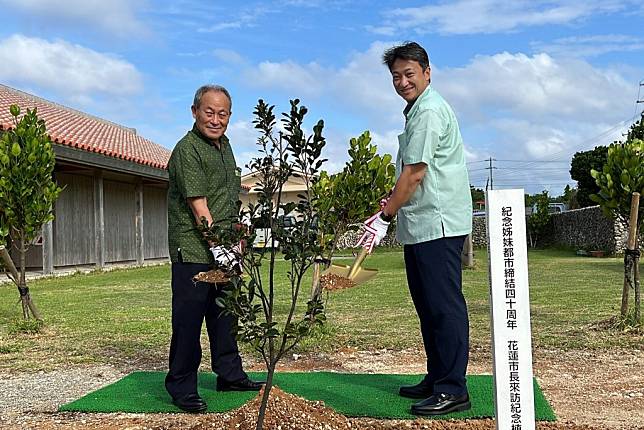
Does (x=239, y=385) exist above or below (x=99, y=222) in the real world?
below

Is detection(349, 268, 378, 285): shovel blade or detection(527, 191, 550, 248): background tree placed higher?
detection(527, 191, 550, 248): background tree

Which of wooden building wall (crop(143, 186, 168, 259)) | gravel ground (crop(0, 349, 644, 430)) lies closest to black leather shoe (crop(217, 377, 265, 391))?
gravel ground (crop(0, 349, 644, 430))

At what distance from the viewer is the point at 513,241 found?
304cm

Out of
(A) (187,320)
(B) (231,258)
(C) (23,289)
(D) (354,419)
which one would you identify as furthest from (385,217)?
(C) (23,289)

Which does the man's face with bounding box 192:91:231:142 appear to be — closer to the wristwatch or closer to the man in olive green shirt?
the man in olive green shirt

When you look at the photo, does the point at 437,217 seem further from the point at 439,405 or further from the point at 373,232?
the point at 439,405

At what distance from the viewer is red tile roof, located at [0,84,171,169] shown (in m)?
16.3

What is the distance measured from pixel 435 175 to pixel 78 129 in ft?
59.7

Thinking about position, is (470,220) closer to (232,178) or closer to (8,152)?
(232,178)

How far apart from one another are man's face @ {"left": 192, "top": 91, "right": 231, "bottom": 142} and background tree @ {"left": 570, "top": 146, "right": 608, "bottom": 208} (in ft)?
106

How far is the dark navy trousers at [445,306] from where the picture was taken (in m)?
4.39

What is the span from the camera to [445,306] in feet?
14.4

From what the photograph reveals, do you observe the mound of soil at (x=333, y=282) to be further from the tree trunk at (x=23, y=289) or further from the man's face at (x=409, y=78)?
the tree trunk at (x=23, y=289)

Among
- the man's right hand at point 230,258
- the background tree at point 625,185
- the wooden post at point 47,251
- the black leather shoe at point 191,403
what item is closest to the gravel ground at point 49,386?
the black leather shoe at point 191,403
